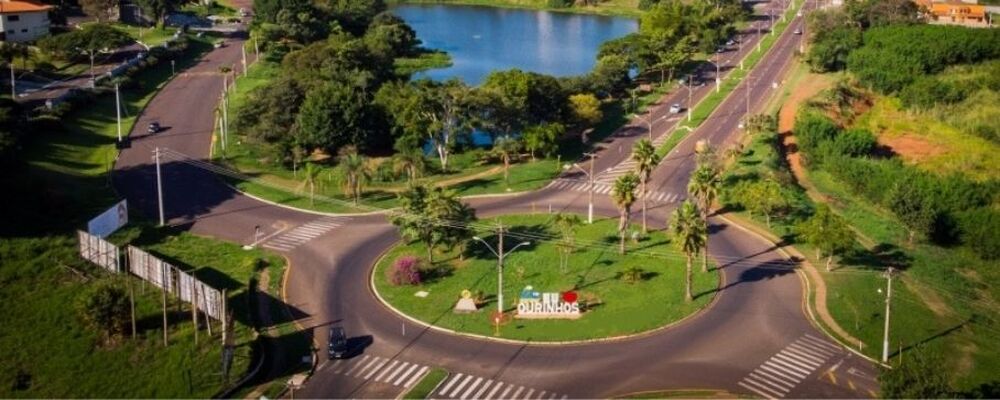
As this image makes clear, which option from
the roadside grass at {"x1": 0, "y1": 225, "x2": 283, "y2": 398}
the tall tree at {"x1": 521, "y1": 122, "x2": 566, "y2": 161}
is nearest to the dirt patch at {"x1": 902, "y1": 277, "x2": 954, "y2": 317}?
the tall tree at {"x1": 521, "y1": 122, "x2": 566, "y2": 161}

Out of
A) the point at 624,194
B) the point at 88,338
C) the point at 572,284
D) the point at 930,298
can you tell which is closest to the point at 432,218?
the point at 572,284

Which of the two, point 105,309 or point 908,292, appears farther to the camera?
point 908,292

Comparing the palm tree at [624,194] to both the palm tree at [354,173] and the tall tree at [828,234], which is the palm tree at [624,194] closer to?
the tall tree at [828,234]

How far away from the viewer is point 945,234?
94438 mm

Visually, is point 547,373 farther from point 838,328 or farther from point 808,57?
point 808,57

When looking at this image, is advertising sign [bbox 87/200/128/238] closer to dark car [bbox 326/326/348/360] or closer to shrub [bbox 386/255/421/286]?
shrub [bbox 386/255/421/286]

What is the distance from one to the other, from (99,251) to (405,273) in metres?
26.3

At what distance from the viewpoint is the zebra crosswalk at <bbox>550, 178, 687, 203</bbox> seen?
104 m

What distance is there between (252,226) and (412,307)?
26793mm

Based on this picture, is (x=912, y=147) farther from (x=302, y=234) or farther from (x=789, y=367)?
(x=302, y=234)

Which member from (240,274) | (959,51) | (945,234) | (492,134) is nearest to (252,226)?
(240,274)

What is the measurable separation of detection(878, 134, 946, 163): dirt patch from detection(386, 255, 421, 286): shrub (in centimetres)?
7694

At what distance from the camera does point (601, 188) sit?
4262 inches

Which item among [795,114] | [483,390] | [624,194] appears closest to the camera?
[483,390]
